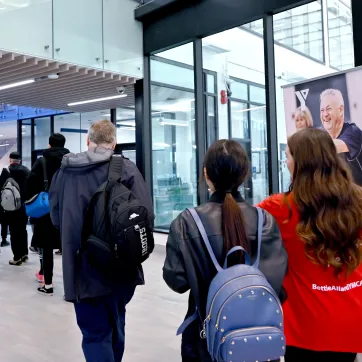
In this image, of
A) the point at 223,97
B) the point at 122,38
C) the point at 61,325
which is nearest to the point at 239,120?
the point at 223,97

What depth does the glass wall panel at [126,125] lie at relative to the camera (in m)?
9.18

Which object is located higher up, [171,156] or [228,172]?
[171,156]

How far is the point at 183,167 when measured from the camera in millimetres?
7816

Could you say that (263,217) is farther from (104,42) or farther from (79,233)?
(104,42)

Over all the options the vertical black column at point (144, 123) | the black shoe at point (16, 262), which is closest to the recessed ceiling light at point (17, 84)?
the vertical black column at point (144, 123)

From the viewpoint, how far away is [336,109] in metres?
3.41

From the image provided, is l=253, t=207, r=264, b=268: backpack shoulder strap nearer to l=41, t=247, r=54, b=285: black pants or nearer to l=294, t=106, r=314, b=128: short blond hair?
l=294, t=106, r=314, b=128: short blond hair

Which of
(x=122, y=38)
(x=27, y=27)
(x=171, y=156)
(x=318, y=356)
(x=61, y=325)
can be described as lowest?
(x=61, y=325)

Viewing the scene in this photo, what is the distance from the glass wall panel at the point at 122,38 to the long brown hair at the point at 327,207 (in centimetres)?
590

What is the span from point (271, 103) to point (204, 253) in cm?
452

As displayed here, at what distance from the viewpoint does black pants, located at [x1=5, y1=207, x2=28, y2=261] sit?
5883 mm

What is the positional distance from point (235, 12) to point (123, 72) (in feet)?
7.45

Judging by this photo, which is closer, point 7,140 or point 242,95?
point 242,95

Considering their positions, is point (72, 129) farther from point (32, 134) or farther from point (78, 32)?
point (78, 32)
